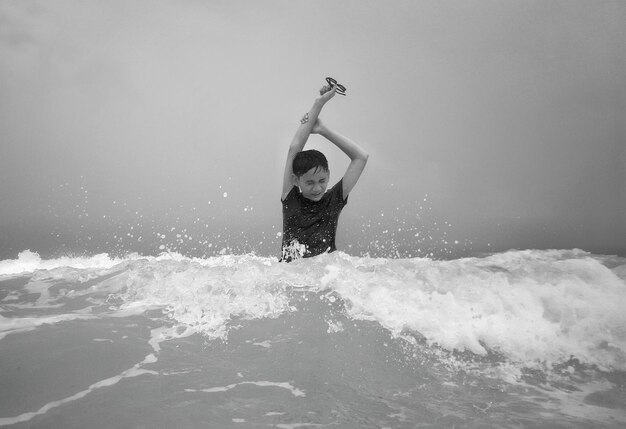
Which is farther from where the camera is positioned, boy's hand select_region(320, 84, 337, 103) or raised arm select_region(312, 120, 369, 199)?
raised arm select_region(312, 120, 369, 199)

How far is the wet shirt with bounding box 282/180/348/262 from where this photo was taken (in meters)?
4.34

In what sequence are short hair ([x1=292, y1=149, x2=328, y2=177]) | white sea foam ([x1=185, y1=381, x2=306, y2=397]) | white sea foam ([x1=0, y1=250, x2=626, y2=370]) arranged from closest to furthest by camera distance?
white sea foam ([x1=185, y1=381, x2=306, y2=397]) < white sea foam ([x1=0, y1=250, x2=626, y2=370]) < short hair ([x1=292, y1=149, x2=328, y2=177])

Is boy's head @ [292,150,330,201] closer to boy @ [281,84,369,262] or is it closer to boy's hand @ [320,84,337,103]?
boy @ [281,84,369,262]

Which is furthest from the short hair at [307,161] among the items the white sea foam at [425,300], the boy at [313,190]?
the white sea foam at [425,300]

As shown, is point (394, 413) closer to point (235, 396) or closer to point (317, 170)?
point (235, 396)

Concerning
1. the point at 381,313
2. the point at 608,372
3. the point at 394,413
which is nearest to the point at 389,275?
the point at 381,313

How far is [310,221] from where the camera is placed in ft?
14.3

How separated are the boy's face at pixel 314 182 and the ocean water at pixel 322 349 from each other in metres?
0.80

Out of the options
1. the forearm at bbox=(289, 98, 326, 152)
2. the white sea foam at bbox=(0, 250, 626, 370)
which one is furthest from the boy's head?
the white sea foam at bbox=(0, 250, 626, 370)

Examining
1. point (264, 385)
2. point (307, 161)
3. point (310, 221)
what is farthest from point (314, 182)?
point (264, 385)

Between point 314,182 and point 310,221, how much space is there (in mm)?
487

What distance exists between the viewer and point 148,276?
5.41m

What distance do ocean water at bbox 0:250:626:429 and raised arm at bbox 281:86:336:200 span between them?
1004mm

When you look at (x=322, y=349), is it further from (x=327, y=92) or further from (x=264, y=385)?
(x=327, y=92)
